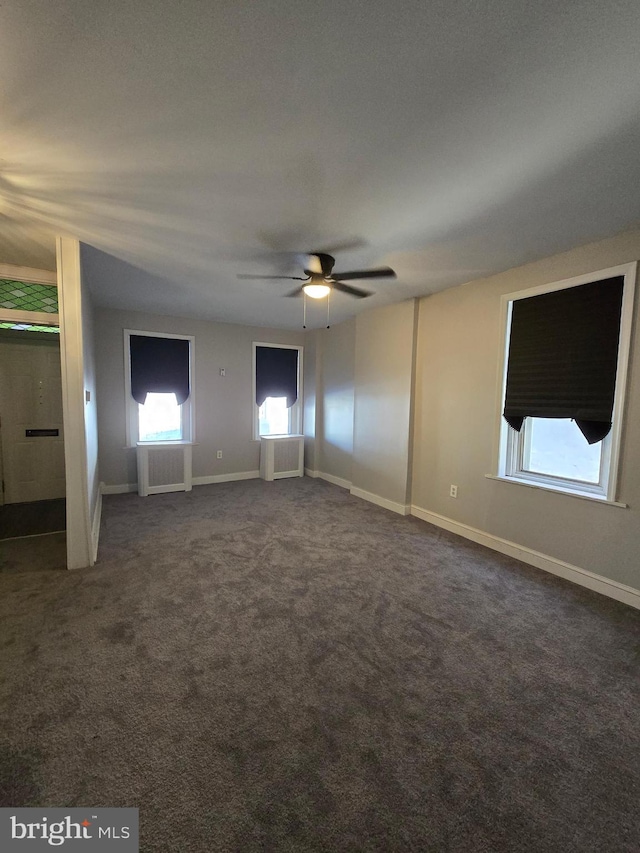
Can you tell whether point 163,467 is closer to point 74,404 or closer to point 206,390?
point 206,390

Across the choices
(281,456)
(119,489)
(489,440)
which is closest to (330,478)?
(281,456)

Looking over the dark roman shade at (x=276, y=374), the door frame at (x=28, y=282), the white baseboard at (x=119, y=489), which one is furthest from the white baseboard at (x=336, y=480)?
the door frame at (x=28, y=282)

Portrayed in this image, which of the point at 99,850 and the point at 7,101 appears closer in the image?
the point at 99,850

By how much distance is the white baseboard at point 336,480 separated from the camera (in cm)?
534

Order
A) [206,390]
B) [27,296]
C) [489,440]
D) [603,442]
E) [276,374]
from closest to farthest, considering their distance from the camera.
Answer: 1. [603,442]
2. [27,296]
3. [489,440]
4. [206,390]
5. [276,374]

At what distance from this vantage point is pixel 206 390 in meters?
5.39

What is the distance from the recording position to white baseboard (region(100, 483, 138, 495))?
4.77 meters

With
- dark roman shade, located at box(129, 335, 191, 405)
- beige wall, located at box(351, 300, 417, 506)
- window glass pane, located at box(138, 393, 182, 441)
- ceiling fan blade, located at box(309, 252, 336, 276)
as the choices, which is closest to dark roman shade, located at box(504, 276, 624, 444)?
beige wall, located at box(351, 300, 417, 506)

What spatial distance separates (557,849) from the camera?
109 cm

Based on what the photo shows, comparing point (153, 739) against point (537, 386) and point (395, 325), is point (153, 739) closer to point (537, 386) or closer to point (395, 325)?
point (537, 386)

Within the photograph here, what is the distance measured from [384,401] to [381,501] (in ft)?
4.12

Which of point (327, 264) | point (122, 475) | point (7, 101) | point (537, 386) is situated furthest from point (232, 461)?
point (7, 101)

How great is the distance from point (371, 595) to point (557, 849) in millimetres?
1462

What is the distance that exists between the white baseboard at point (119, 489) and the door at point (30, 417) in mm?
500
